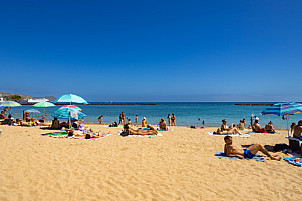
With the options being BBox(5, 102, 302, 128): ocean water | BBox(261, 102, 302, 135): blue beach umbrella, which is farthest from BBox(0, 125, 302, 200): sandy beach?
BBox(5, 102, 302, 128): ocean water

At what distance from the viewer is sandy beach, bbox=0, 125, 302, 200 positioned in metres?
3.61

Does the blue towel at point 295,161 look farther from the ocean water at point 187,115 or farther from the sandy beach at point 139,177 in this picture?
the ocean water at point 187,115

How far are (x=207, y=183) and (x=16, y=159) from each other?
5.82 m

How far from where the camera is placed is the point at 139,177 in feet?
14.6

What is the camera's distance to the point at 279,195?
3.66m

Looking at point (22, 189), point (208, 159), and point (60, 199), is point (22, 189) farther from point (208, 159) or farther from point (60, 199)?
point (208, 159)

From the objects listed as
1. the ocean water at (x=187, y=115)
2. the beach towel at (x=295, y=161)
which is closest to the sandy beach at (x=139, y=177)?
the beach towel at (x=295, y=161)

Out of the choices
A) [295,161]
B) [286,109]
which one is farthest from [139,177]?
[286,109]

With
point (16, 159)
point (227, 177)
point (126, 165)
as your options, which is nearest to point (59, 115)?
point (16, 159)

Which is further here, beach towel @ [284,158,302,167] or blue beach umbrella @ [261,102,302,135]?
blue beach umbrella @ [261,102,302,135]

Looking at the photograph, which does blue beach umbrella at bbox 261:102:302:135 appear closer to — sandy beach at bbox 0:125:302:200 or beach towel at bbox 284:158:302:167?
beach towel at bbox 284:158:302:167

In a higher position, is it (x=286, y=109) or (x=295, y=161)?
(x=286, y=109)

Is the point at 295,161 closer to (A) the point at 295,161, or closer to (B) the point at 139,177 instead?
(A) the point at 295,161

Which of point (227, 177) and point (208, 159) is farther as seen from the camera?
point (208, 159)
